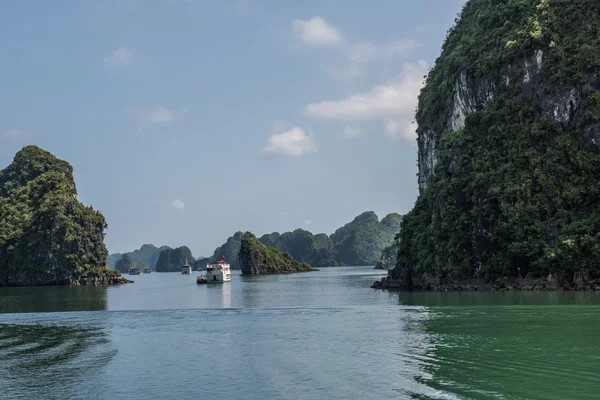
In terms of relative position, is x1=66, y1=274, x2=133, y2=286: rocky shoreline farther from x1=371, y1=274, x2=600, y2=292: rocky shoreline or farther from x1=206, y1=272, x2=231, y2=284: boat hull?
x1=371, y1=274, x2=600, y2=292: rocky shoreline

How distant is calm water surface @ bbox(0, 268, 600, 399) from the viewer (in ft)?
78.3

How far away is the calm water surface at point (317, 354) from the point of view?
78.3 feet

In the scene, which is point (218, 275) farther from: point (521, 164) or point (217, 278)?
point (521, 164)

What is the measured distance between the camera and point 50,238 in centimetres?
13950

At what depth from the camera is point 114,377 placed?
2738cm

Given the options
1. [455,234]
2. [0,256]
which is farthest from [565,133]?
[0,256]

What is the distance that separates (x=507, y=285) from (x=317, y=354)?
45.0 metres

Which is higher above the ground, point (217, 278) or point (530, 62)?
point (530, 62)

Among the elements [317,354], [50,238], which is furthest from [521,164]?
[50,238]

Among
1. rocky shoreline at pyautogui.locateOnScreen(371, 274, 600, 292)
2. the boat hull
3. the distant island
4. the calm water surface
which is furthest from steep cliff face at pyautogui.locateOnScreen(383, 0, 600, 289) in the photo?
the distant island

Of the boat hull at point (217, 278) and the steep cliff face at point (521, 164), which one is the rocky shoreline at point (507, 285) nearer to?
the steep cliff face at point (521, 164)

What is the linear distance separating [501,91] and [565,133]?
1130 cm

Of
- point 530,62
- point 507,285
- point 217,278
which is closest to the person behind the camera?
point 507,285

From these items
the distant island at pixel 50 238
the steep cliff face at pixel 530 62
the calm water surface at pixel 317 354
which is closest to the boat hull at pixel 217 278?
the distant island at pixel 50 238
